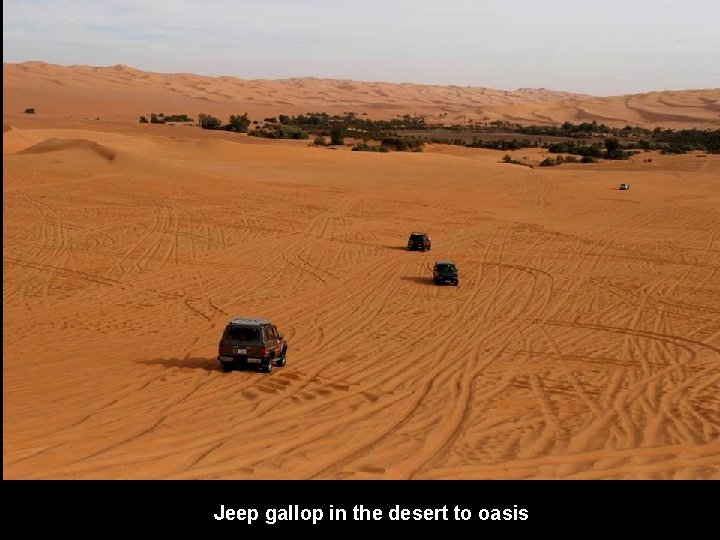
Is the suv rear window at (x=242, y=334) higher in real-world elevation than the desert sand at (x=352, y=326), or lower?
higher

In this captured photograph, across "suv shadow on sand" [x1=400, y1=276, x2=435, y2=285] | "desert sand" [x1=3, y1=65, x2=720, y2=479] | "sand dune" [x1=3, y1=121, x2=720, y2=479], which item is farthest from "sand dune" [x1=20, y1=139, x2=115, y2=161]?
"suv shadow on sand" [x1=400, y1=276, x2=435, y2=285]

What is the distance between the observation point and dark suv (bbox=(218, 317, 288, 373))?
17.6m


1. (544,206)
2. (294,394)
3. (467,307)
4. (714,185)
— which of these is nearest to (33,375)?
(294,394)

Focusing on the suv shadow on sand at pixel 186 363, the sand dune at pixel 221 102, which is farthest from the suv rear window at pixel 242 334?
the sand dune at pixel 221 102

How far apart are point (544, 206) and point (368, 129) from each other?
59.0 metres

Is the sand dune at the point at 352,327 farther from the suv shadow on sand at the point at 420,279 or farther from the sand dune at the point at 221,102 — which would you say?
the sand dune at the point at 221,102

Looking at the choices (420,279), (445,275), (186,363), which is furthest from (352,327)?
(420,279)

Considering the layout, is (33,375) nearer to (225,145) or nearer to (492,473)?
(492,473)

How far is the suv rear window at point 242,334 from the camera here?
17688 millimetres

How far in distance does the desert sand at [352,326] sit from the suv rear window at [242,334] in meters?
0.71

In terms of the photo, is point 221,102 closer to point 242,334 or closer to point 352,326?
point 352,326
